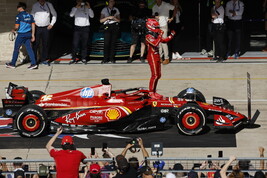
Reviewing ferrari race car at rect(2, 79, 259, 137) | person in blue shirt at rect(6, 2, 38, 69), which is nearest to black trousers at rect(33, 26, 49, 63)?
person in blue shirt at rect(6, 2, 38, 69)

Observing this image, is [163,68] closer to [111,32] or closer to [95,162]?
[111,32]

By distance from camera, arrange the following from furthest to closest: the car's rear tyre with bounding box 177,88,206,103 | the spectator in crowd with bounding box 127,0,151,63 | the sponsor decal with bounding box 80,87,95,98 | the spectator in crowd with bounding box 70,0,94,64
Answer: the spectator in crowd with bounding box 70,0,94,64 → the spectator in crowd with bounding box 127,0,151,63 → the car's rear tyre with bounding box 177,88,206,103 → the sponsor decal with bounding box 80,87,95,98

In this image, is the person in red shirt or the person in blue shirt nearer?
the person in red shirt

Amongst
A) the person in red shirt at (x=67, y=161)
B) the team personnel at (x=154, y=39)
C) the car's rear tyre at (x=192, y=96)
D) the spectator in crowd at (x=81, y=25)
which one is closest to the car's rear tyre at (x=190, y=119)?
the car's rear tyre at (x=192, y=96)

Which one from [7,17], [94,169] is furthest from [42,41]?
[94,169]

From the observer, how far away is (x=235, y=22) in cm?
2333

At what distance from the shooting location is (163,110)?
17453 millimetres

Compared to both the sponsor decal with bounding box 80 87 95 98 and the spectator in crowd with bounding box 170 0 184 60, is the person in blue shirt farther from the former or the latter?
the sponsor decal with bounding box 80 87 95 98

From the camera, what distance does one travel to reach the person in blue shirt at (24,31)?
22.3 metres

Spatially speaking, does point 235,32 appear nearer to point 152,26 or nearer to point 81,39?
point 81,39

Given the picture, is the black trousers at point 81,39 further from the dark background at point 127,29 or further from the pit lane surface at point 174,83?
the dark background at point 127,29

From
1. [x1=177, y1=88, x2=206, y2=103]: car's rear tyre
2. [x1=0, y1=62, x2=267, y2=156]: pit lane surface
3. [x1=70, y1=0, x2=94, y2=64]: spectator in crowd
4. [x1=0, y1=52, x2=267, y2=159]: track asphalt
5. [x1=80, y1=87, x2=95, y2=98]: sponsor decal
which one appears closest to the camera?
[x1=0, y1=52, x2=267, y2=159]: track asphalt

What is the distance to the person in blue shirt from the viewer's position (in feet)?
73.2

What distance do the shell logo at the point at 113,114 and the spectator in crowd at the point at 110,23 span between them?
242 inches
